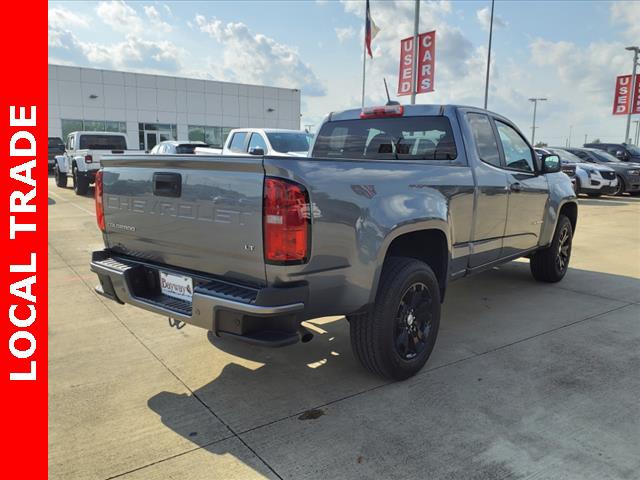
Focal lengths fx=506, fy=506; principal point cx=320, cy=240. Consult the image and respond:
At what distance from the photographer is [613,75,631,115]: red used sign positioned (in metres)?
32.3

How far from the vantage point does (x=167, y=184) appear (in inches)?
119

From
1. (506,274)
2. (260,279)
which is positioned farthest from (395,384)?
→ (506,274)

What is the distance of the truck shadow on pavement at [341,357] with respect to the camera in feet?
9.82

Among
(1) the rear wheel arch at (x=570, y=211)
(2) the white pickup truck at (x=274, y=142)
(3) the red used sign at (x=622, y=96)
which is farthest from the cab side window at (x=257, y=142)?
(3) the red used sign at (x=622, y=96)

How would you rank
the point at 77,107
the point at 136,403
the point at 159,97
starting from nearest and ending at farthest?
the point at 136,403
the point at 77,107
the point at 159,97

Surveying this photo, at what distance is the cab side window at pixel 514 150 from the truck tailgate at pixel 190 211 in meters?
2.97

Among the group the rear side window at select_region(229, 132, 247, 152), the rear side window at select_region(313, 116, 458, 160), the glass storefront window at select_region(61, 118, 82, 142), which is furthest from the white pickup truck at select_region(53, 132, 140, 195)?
the glass storefront window at select_region(61, 118, 82, 142)

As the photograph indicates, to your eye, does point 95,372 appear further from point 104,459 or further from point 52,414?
point 104,459

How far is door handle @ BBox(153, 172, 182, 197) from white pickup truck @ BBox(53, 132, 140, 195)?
12.9 meters

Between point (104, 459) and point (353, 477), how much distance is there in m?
1.25

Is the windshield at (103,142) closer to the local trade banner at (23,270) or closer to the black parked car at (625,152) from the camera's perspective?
the local trade banner at (23,270)

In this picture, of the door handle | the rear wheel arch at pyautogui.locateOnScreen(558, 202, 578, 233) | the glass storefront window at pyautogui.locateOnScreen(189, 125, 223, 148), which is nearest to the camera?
the door handle

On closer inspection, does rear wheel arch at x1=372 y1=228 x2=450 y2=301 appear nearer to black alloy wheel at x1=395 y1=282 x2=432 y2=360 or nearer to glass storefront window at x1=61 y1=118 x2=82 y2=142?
black alloy wheel at x1=395 y1=282 x2=432 y2=360

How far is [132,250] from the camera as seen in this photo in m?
3.38
